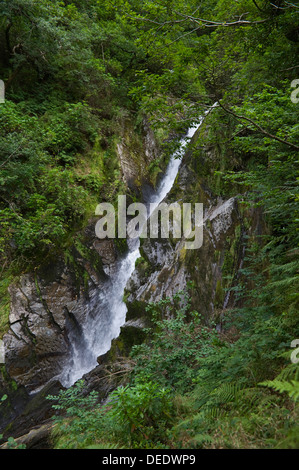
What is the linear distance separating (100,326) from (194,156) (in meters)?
6.43

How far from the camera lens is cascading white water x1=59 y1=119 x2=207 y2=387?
7633 millimetres

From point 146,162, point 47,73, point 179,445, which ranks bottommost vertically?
point 179,445

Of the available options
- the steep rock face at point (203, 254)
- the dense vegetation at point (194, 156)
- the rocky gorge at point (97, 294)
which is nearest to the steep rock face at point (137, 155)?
the dense vegetation at point (194, 156)

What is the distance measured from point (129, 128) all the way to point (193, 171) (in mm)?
6679

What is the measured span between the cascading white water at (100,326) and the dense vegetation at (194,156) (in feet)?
3.83

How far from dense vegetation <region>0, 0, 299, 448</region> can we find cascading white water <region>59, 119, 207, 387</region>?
1168 mm

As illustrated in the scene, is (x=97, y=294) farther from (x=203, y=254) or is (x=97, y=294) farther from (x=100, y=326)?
(x=203, y=254)

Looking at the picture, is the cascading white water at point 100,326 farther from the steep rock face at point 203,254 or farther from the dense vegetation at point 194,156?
the dense vegetation at point 194,156

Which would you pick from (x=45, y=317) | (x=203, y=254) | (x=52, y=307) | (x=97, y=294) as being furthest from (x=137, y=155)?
(x=45, y=317)

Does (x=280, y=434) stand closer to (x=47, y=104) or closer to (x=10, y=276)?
(x=10, y=276)

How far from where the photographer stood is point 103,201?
1065cm

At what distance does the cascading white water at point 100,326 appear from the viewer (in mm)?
7633

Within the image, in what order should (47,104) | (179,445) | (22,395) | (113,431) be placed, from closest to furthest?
(179,445), (113,431), (22,395), (47,104)

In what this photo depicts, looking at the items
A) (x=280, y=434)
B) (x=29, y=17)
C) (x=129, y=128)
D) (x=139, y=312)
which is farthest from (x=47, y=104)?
(x=280, y=434)
